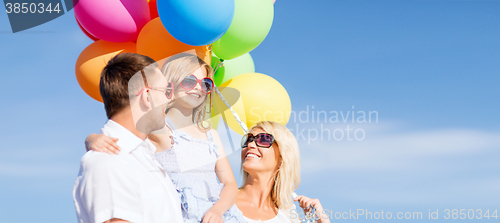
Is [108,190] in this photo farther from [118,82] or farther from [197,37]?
[197,37]

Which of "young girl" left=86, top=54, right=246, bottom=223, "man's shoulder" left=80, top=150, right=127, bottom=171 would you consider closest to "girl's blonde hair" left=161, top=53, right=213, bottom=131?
"young girl" left=86, top=54, right=246, bottom=223

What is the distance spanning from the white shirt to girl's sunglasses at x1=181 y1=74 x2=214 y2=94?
1.11m

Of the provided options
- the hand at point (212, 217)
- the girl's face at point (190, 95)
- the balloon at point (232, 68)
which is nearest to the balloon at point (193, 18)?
the girl's face at point (190, 95)

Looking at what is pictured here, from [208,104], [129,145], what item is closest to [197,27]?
[208,104]

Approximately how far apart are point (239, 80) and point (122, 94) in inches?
77.2

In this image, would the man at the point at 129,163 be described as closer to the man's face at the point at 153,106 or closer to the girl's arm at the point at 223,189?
the man's face at the point at 153,106

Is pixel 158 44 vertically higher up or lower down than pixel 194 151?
higher up

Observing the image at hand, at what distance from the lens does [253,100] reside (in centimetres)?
352

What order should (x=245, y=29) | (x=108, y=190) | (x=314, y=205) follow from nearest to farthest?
(x=108, y=190) < (x=245, y=29) < (x=314, y=205)

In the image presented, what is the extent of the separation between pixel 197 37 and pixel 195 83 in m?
0.37

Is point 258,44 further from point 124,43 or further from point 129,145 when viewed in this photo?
point 129,145

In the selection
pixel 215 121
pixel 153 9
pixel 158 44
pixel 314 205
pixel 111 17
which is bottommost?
pixel 314 205

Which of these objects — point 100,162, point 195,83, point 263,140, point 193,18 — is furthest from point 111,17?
point 100,162

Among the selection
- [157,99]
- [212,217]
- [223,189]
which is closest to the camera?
[157,99]
